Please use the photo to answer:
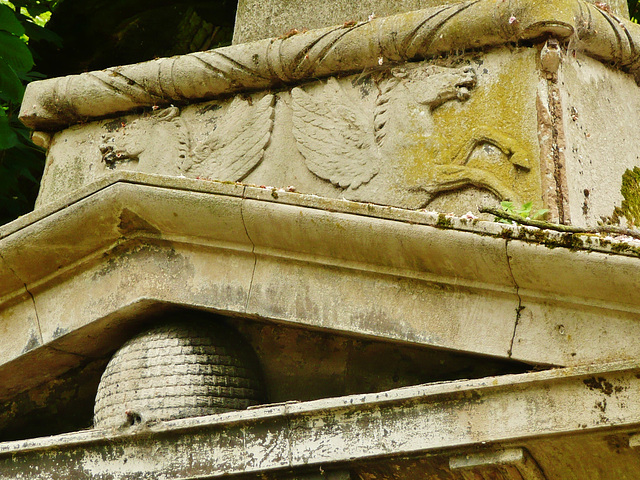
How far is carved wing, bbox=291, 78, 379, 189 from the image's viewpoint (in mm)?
4973

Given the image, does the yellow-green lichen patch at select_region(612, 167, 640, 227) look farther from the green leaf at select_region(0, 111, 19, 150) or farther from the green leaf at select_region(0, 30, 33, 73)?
the green leaf at select_region(0, 111, 19, 150)

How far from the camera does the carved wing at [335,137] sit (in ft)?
16.3

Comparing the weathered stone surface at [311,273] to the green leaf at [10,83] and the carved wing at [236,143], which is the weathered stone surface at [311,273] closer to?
the carved wing at [236,143]

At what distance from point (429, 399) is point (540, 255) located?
2.19ft

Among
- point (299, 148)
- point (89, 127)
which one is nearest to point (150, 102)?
point (89, 127)

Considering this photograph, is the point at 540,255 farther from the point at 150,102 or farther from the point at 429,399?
the point at 150,102

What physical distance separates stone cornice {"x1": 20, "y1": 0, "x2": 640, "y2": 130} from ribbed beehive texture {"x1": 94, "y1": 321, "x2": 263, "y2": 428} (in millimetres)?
1510

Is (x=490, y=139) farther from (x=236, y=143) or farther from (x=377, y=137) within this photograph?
(x=236, y=143)

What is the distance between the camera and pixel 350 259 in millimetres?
4262

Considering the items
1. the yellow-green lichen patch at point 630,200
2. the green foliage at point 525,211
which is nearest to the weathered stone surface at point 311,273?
the green foliage at point 525,211

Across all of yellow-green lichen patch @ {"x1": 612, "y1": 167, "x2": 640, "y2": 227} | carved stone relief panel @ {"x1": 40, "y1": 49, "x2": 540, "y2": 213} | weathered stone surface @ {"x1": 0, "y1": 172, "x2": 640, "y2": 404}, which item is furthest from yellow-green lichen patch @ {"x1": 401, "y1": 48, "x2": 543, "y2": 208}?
weathered stone surface @ {"x1": 0, "y1": 172, "x2": 640, "y2": 404}

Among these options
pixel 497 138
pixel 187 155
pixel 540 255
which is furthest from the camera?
pixel 187 155

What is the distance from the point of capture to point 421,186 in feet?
15.5

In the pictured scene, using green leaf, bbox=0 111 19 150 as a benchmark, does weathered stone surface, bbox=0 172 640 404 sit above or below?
below
